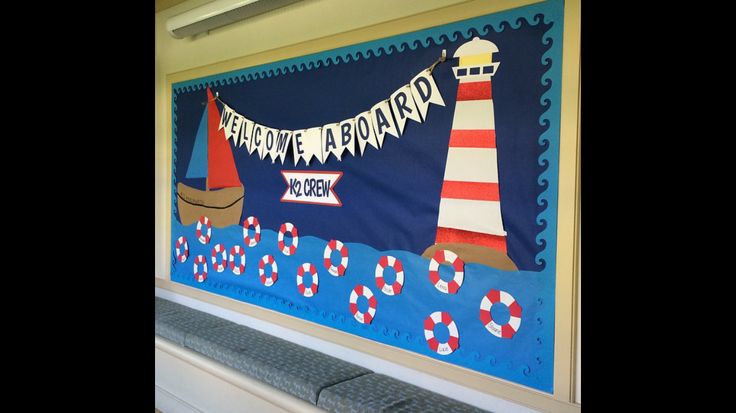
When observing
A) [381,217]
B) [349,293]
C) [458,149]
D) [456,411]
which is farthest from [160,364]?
[458,149]

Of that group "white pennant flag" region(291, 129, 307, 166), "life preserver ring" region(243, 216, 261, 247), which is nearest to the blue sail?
"life preserver ring" region(243, 216, 261, 247)

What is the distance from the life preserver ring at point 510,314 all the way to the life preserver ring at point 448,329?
14 cm

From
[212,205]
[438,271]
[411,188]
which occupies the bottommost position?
[438,271]

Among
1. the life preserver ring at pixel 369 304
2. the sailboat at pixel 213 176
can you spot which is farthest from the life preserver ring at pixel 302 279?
the sailboat at pixel 213 176

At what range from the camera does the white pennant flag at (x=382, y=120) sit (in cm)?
232

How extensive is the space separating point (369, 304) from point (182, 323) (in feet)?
4.34

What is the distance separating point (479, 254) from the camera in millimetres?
2055

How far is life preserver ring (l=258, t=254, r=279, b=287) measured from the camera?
2.91 metres

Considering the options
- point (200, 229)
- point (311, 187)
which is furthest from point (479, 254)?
point (200, 229)

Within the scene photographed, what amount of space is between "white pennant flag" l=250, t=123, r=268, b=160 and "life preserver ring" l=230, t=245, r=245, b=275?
57 cm

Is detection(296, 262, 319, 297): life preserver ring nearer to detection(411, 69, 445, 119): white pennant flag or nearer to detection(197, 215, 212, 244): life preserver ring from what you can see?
detection(197, 215, 212, 244): life preserver ring

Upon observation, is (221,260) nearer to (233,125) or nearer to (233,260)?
(233,260)
